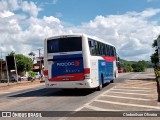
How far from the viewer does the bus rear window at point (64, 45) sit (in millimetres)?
20734

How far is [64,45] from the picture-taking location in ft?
69.1

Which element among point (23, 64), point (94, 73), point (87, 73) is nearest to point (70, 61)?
point (87, 73)

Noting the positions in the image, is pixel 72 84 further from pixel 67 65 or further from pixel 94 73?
pixel 94 73

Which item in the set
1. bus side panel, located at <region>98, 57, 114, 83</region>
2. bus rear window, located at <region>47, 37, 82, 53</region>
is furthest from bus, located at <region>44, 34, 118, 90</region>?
bus side panel, located at <region>98, 57, 114, 83</region>

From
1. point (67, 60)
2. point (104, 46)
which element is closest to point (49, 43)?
point (67, 60)

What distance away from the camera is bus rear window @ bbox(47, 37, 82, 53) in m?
20.7

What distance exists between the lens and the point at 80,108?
46.6 ft

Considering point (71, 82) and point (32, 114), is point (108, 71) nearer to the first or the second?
point (71, 82)

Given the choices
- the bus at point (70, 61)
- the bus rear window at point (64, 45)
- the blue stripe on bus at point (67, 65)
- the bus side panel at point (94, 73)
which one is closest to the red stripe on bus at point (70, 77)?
the bus at point (70, 61)

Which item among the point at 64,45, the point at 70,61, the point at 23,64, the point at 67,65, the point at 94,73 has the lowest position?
the point at 94,73

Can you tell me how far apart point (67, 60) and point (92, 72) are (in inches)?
65.7

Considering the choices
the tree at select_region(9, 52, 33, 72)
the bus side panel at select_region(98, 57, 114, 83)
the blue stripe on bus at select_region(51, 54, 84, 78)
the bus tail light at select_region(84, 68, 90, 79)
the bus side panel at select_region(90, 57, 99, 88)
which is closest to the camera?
the bus tail light at select_region(84, 68, 90, 79)

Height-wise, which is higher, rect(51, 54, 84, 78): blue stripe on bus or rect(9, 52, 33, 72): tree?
rect(9, 52, 33, 72): tree

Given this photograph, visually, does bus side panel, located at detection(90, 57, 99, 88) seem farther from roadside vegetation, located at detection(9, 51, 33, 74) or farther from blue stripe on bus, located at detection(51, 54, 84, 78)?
roadside vegetation, located at detection(9, 51, 33, 74)
